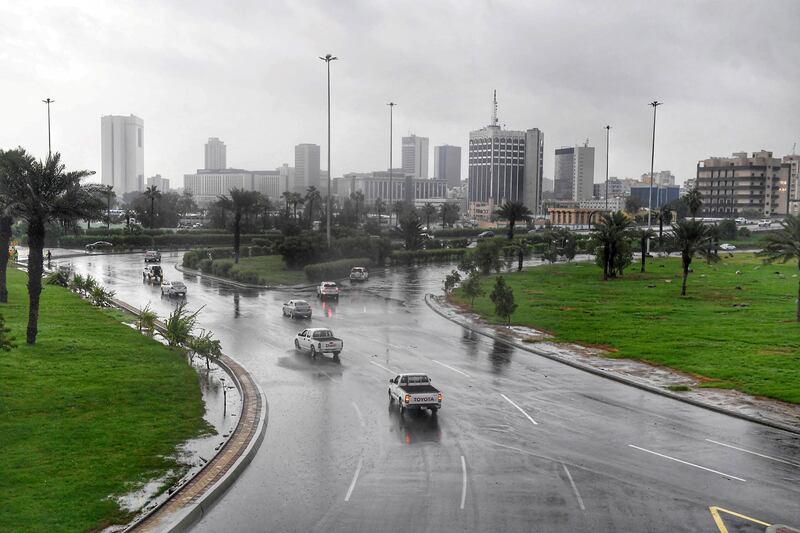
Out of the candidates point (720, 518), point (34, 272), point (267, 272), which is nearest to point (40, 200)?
point (34, 272)

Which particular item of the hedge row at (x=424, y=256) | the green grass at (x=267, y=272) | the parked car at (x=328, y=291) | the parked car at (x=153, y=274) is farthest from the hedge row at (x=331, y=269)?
the hedge row at (x=424, y=256)

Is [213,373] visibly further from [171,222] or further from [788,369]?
[171,222]

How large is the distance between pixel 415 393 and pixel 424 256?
80.8 m

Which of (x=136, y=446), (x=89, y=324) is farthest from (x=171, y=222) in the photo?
(x=136, y=446)

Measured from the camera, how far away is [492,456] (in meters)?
22.9

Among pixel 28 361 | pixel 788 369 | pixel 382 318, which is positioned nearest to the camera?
pixel 28 361

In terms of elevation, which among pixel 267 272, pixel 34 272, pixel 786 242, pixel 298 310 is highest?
pixel 786 242

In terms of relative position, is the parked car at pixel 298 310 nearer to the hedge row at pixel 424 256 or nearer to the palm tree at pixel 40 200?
the palm tree at pixel 40 200

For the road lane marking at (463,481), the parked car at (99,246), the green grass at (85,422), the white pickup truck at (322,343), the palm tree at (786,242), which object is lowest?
the road lane marking at (463,481)

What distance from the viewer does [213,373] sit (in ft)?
112

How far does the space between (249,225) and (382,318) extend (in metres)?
93.5

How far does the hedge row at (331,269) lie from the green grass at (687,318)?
51.5 feet

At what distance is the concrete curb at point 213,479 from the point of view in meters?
17.5

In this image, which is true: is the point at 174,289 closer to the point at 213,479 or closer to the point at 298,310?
the point at 298,310
